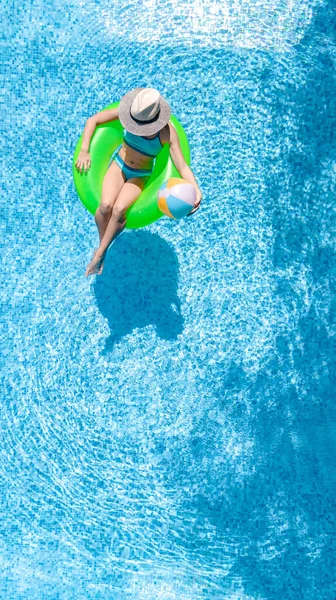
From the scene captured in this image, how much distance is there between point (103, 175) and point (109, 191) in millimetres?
187

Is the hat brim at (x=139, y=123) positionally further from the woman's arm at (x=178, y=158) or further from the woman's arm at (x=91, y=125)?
the woman's arm at (x=91, y=125)

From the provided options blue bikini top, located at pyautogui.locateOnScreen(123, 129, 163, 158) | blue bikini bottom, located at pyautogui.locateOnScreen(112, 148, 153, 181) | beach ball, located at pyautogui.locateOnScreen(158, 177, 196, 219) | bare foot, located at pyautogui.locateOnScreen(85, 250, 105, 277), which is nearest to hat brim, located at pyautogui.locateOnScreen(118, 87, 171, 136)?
blue bikini top, located at pyautogui.locateOnScreen(123, 129, 163, 158)

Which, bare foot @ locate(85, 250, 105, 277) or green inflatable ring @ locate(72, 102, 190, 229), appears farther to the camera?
bare foot @ locate(85, 250, 105, 277)

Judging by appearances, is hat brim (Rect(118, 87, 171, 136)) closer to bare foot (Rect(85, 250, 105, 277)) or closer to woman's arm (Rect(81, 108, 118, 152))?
woman's arm (Rect(81, 108, 118, 152))

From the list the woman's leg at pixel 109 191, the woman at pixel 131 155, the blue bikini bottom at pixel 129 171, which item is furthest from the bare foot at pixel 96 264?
the blue bikini bottom at pixel 129 171

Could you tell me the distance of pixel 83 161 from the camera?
349 cm

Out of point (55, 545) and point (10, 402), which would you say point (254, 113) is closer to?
point (10, 402)

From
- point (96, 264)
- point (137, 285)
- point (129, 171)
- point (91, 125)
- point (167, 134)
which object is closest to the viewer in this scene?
point (167, 134)

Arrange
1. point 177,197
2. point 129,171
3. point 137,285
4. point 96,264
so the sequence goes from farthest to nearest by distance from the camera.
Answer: point 137,285
point 96,264
point 129,171
point 177,197

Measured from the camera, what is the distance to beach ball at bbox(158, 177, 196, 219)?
3.06 m

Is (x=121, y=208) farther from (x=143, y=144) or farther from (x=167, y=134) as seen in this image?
(x=167, y=134)

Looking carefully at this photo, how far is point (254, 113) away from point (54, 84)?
5.05ft

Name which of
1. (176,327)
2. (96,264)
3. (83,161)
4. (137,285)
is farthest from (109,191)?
(176,327)

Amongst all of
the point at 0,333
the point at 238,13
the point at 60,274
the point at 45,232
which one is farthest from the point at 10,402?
the point at 238,13
